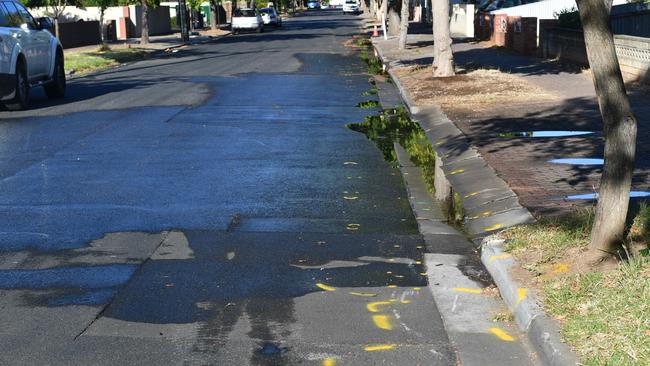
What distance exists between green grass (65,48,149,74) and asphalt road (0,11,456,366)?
50.4ft

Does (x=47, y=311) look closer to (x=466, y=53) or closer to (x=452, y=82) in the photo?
(x=452, y=82)

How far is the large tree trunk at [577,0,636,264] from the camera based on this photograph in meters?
6.59

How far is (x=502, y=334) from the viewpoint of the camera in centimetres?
590

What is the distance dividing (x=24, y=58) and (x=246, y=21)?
4696 centimetres

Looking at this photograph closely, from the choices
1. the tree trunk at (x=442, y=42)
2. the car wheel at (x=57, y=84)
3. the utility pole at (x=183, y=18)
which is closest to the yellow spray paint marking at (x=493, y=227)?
the car wheel at (x=57, y=84)

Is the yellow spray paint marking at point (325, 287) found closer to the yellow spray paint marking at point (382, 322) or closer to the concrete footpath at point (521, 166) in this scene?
the yellow spray paint marking at point (382, 322)

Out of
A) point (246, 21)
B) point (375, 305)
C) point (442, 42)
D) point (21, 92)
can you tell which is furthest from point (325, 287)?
point (246, 21)

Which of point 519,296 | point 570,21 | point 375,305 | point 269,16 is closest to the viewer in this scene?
point 519,296

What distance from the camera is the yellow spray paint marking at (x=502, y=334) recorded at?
5.80 metres

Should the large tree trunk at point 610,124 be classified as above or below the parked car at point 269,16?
below

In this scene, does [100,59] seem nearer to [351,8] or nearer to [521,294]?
[521,294]

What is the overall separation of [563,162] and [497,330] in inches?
233

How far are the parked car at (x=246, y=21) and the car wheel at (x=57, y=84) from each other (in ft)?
143

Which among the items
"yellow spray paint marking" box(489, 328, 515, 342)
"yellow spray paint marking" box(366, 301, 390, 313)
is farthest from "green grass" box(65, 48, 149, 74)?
"yellow spray paint marking" box(489, 328, 515, 342)
